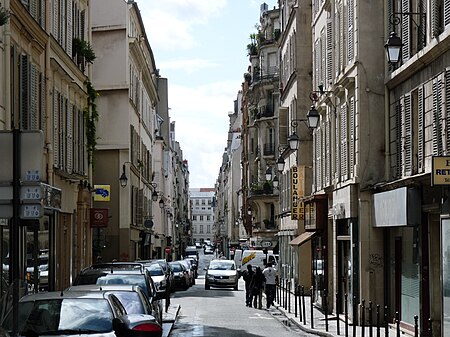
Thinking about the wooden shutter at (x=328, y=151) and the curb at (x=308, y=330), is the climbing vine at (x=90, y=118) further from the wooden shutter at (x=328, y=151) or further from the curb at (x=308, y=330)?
the curb at (x=308, y=330)

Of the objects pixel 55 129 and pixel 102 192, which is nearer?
pixel 55 129

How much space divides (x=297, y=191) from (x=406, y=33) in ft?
61.1

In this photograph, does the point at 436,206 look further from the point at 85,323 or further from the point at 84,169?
the point at 84,169

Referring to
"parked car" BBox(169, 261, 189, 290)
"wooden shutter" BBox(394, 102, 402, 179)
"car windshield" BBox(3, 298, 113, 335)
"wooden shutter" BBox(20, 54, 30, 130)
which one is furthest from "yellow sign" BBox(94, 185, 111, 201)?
"car windshield" BBox(3, 298, 113, 335)

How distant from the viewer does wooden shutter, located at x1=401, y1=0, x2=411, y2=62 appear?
73.5ft

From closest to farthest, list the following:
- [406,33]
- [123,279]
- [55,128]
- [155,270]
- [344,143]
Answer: [123,279] < [406,33] < [344,143] < [55,128] < [155,270]

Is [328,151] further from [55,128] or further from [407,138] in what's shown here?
[407,138]

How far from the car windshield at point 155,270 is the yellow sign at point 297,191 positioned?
6.12 m

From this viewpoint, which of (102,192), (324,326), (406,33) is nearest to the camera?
(406,33)

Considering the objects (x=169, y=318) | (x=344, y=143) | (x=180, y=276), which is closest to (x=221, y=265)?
(x=180, y=276)

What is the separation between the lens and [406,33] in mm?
22750

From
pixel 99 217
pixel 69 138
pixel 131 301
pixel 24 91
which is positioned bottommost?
pixel 131 301

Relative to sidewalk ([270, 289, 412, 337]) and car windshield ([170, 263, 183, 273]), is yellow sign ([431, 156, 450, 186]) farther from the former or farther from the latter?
car windshield ([170, 263, 183, 273])

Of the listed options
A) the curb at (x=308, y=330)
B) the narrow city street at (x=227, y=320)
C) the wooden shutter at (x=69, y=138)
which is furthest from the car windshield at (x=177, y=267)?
the curb at (x=308, y=330)
